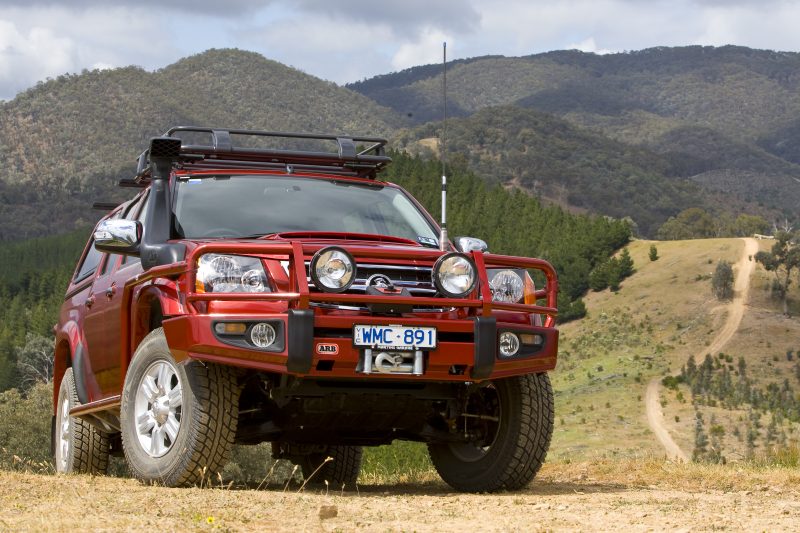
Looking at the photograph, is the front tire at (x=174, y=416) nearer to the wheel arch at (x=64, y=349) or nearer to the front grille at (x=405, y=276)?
the front grille at (x=405, y=276)

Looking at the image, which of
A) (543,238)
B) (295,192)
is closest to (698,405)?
(543,238)

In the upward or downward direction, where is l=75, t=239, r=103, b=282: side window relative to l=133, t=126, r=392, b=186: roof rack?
downward

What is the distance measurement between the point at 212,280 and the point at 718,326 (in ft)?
321

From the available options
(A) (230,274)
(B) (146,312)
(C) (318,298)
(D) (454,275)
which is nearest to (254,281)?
(A) (230,274)

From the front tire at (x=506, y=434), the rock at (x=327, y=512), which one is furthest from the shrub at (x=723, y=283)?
the rock at (x=327, y=512)

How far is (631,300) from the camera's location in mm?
113000

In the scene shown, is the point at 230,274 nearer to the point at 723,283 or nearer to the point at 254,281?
the point at 254,281

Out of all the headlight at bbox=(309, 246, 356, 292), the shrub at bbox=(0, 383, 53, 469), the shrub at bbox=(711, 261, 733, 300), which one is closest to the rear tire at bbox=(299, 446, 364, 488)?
the headlight at bbox=(309, 246, 356, 292)

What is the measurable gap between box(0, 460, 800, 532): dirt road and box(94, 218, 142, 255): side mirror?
1.40m

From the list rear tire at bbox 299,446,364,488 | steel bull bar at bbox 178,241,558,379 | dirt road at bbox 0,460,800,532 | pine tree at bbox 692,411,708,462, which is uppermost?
steel bull bar at bbox 178,241,558,379

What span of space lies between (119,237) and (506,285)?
2331 millimetres

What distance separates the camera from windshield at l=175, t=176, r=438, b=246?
808 centimetres

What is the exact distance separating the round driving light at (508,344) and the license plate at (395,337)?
500 millimetres

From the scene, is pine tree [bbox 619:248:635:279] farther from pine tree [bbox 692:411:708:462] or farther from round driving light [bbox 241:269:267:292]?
round driving light [bbox 241:269:267:292]
